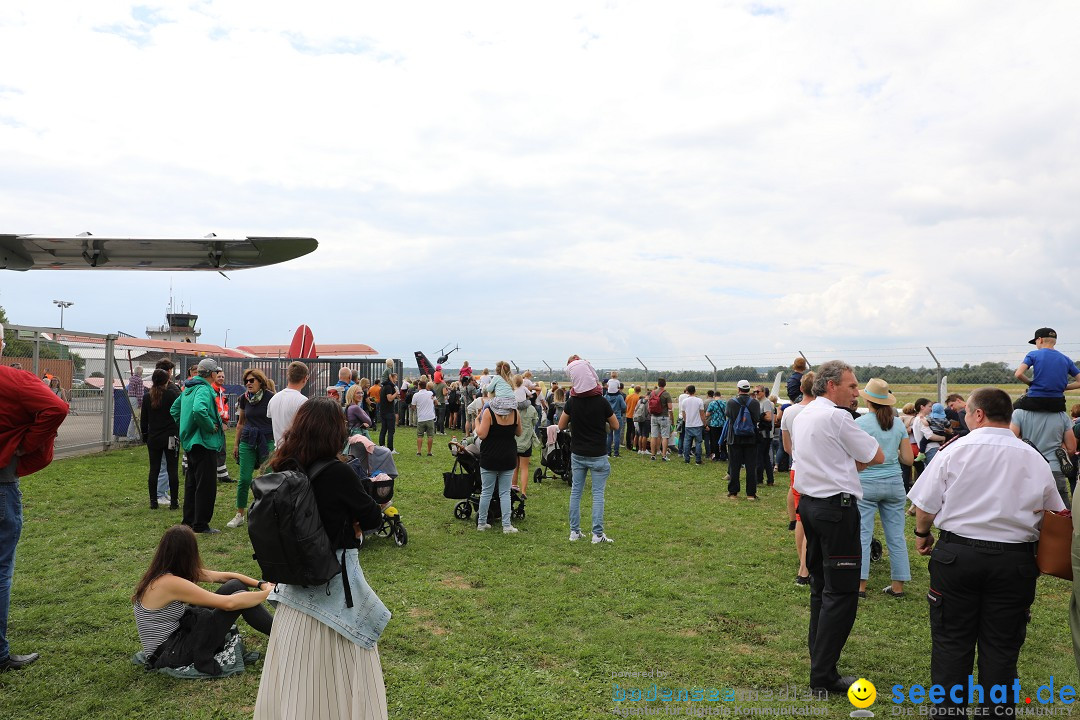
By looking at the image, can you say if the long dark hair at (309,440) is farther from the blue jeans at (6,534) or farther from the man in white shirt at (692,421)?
the man in white shirt at (692,421)

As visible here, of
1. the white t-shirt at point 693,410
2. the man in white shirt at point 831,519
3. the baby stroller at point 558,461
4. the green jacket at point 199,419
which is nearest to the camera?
the man in white shirt at point 831,519

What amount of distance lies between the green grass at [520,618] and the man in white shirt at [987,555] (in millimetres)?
690

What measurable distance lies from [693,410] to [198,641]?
38.5ft

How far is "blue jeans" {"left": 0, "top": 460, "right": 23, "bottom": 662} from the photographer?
3959 mm

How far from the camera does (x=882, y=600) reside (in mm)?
5590

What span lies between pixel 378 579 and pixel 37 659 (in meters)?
2.48

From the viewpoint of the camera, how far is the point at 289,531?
99.8 inches

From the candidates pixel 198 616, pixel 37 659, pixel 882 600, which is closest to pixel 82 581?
pixel 37 659

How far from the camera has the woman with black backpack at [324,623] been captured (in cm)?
272

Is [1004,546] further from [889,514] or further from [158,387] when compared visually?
[158,387]

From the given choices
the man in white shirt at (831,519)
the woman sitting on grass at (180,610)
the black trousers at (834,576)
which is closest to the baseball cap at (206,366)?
the woman sitting on grass at (180,610)

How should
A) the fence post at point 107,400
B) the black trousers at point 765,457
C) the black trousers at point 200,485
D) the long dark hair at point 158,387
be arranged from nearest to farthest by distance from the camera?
the black trousers at point 200,485 < the long dark hair at point 158,387 < the black trousers at point 765,457 < the fence post at point 107,400

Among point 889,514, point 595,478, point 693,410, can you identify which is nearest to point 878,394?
point 889,514

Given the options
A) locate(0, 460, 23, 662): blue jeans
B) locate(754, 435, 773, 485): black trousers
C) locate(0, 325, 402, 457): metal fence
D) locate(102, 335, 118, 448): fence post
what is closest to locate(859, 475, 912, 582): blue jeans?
locate(0, 460, 23, 662): blue jeans
